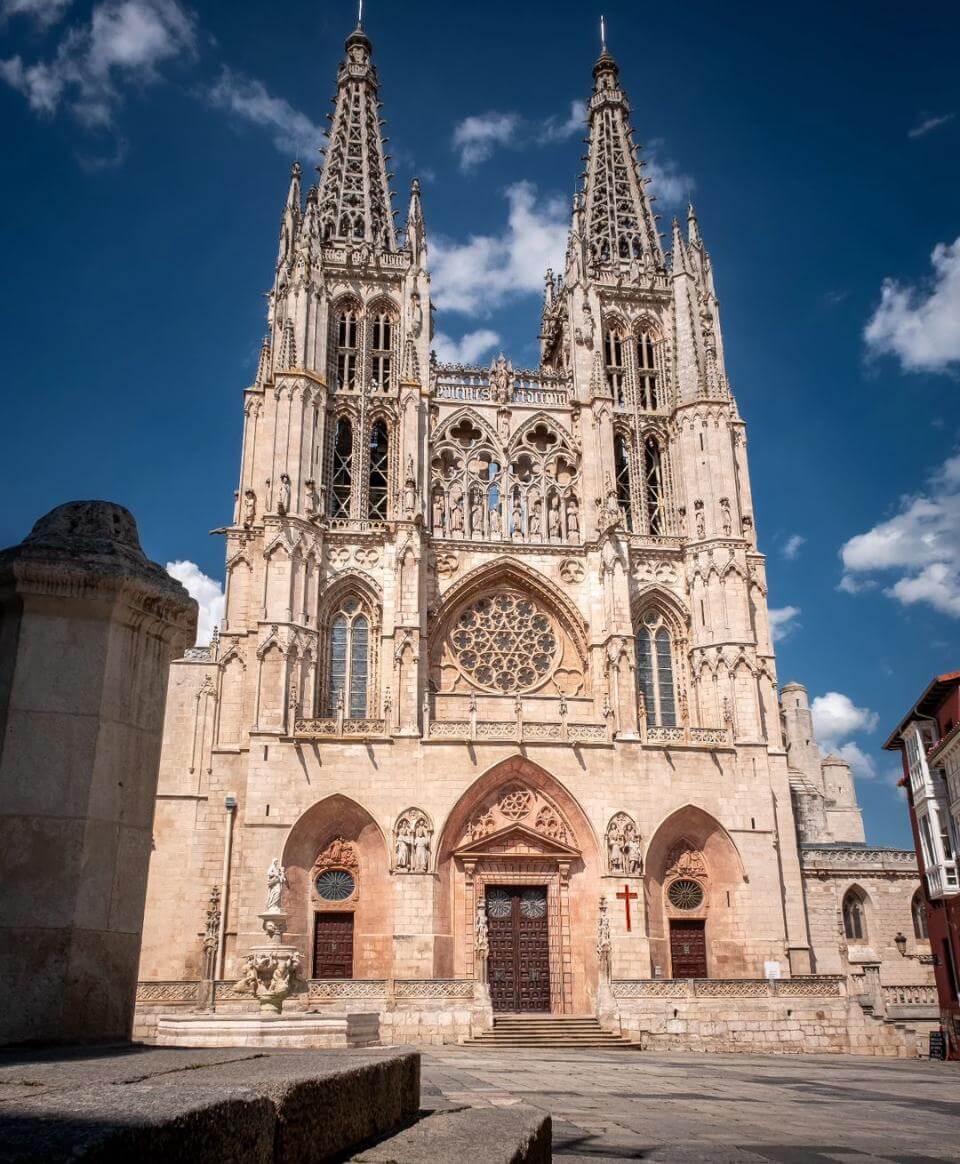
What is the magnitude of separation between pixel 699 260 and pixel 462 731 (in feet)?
64.7

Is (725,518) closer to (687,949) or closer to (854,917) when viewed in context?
(687,949)

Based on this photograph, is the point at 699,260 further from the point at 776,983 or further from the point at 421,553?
the point at 776,983

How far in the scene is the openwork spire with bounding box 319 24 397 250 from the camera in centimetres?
3692

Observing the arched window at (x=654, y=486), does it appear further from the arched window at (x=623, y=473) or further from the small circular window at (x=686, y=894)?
the small circular window at (x=686, y=894)

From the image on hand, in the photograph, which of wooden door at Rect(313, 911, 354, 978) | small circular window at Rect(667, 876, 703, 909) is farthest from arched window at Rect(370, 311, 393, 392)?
small circular window at Rect(667, 876, 703, 909)

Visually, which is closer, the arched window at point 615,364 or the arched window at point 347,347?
the arched window at point 347,347

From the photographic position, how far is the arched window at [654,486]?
33.6 metres

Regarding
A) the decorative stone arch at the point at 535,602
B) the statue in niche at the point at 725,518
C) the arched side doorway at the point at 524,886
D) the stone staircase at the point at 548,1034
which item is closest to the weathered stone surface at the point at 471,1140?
the stone staircase at the point at 548,1034

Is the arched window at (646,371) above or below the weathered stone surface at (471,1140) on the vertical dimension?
above

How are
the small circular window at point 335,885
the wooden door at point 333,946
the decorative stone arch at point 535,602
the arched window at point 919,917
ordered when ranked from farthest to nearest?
the arched window at point 919,917 → the decorative stone arch at point 535,602 → the small circular window at point 335,885 → the wooden door at point 333,946

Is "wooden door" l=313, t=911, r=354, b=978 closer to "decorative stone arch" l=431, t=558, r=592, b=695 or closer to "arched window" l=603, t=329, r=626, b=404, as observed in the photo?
"decorative stone arch" l=431, t=558, r=592, b=695

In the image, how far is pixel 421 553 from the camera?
29.9 metres

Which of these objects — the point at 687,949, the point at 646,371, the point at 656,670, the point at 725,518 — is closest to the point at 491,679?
the point at 656,670

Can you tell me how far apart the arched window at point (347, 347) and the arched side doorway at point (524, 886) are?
46.0 ft
